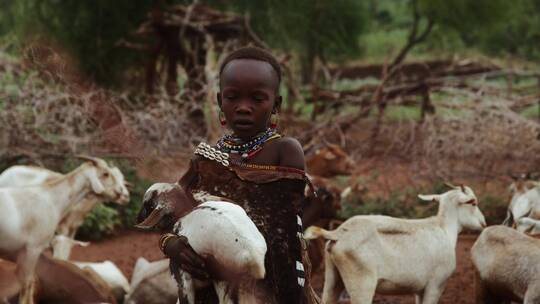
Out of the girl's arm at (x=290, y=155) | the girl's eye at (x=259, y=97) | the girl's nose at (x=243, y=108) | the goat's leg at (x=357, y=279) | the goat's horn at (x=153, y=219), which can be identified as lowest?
the goat's leg at (x=357, y=279)

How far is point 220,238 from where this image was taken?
7.41ft

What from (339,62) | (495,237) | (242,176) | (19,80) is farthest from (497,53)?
(242,176)

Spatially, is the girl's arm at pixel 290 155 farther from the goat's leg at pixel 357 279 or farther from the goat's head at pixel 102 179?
the goat's head at pixel 102 179

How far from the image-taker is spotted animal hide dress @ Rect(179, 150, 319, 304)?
2648mm

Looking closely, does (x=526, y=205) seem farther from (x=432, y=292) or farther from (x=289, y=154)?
(x=289, y=154)

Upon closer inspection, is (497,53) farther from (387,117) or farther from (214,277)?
(214,277)

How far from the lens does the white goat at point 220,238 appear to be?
2.24m

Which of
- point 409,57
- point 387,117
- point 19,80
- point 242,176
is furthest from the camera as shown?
point 409,57

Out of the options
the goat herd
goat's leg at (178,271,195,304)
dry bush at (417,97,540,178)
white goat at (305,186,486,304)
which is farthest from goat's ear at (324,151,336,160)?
goat's leg at (178,271,195,304)

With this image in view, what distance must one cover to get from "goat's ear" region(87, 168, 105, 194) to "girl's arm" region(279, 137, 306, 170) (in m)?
4.11

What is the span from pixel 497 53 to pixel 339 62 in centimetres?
513

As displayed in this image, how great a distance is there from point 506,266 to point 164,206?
3.24 metres

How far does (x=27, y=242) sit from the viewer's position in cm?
571

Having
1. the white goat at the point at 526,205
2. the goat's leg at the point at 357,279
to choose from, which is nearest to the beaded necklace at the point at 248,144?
the goat's leg at the point at 357,279
